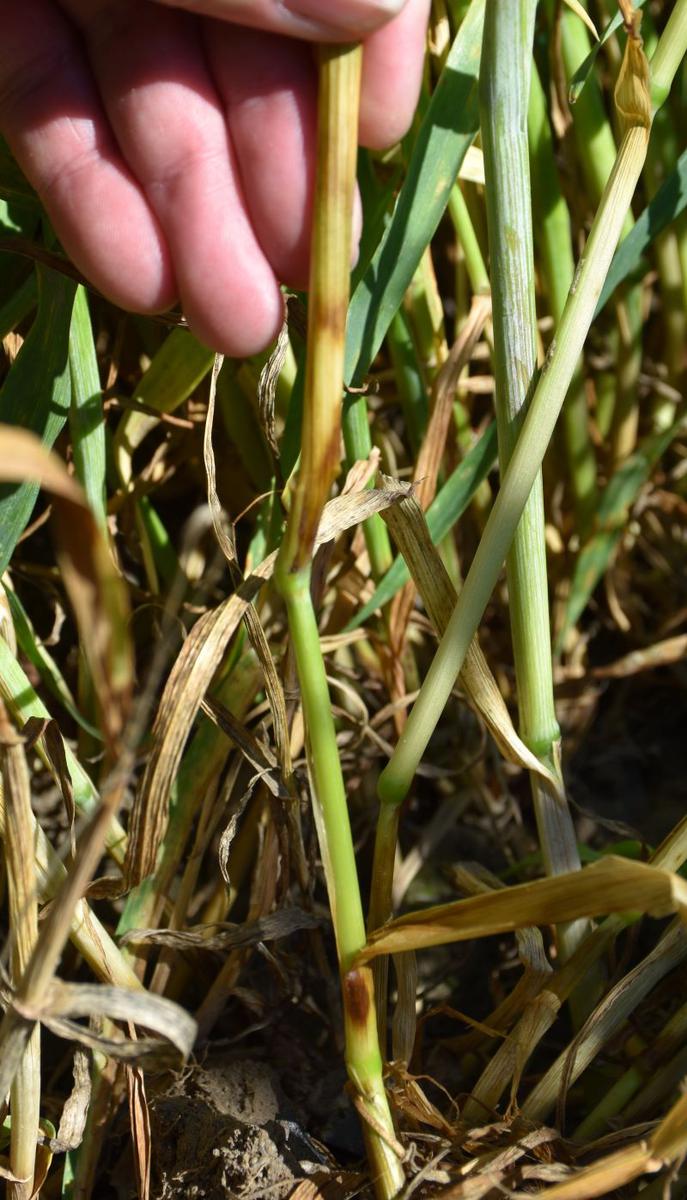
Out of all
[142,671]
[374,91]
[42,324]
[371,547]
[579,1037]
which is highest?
[374,91]

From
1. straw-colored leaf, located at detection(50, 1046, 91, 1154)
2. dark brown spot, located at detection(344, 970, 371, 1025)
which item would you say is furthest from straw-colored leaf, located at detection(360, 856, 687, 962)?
straw-colored leaf, located at detection(50, 1046, 91, 1154)

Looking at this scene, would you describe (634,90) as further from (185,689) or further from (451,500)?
(185,689)

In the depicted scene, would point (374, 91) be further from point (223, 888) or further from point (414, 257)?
point (223, 888)

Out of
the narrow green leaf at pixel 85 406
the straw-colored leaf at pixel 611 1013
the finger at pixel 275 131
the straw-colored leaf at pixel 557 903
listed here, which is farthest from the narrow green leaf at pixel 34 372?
the straw-colored leaf at pixel 611 1013

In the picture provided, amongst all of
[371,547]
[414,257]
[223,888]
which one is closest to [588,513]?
[371,547]

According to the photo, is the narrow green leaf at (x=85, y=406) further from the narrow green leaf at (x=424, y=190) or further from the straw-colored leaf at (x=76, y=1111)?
the straw-colored leaf at (x=76, y=1111)


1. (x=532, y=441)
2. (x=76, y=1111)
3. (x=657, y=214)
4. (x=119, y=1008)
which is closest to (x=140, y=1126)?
(x=76, y=1111)

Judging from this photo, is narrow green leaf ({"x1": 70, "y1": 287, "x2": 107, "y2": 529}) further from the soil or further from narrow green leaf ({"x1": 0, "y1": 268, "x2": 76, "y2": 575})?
the soil

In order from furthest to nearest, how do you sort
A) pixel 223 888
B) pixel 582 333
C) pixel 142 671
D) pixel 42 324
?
pixel 142 671 → pixel 223 888 → pixel 42 324 → pixel 582 333
